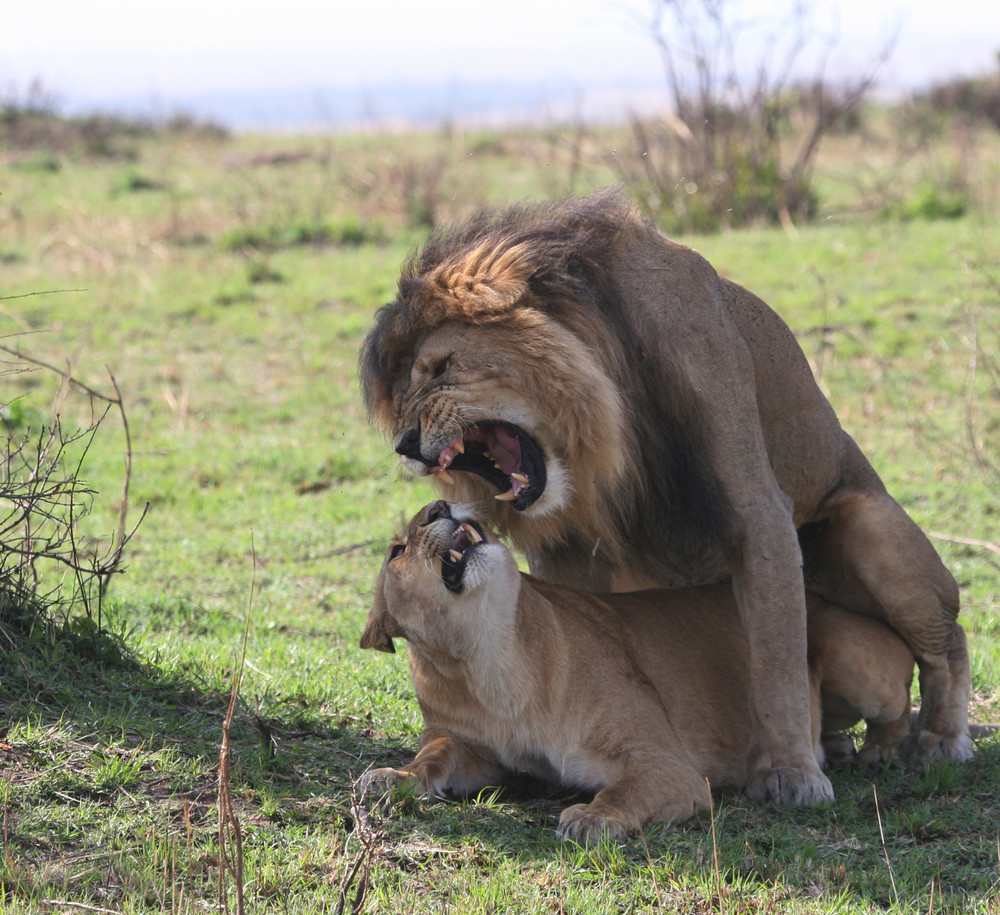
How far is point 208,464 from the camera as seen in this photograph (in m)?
8.46

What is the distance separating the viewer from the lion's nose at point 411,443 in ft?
12.5

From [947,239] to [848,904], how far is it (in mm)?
10531

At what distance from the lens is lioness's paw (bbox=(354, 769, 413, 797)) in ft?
11.9

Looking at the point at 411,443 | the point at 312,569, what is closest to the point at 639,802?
the point at 411,443

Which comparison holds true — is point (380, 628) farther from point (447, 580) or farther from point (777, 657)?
point (777, 657)

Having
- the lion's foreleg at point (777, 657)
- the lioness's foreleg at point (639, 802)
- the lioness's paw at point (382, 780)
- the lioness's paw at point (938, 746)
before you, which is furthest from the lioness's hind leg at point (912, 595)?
the lioness's paw at point (382, 780)

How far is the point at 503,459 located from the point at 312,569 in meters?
3.06

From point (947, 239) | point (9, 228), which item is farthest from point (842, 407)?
point (9, 228)

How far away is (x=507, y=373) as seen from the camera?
3.78 meters

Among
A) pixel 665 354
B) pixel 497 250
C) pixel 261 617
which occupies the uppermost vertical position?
pixel 497 250

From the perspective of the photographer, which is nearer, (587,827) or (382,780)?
(587,827)

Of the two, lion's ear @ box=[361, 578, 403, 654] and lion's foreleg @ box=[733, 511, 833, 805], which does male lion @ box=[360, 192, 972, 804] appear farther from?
lion's ear @ box=[361, 578, 403, 654]

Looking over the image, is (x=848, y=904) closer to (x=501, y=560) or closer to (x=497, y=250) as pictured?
(x=501, y=560)

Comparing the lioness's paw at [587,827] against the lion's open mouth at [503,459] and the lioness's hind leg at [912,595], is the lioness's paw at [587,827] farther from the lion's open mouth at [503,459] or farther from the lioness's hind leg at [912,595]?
the lioness's hind leg at [912,595]
